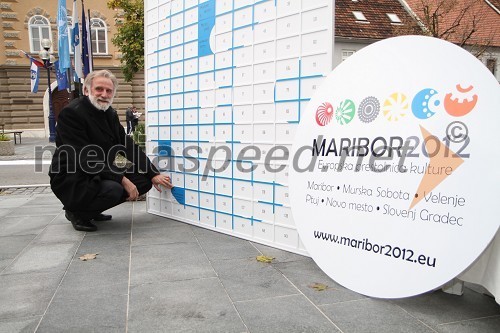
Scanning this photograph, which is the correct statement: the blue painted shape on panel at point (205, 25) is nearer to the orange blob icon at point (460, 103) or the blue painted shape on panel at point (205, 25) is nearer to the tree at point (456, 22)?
the orange blob icon at point (460, 103)

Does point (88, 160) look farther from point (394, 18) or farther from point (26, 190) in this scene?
point (394, 18)

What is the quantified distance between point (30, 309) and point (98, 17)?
24.9 metres

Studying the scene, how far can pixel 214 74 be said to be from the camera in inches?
164

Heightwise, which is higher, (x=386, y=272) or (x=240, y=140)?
(x=240, y=140)

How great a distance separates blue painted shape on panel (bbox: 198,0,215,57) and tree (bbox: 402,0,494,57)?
1259 cm

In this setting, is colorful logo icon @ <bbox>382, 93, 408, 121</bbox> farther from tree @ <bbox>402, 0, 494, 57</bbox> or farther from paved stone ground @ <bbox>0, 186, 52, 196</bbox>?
tree @ <bbox>402, 0, 494, 57</bbox>

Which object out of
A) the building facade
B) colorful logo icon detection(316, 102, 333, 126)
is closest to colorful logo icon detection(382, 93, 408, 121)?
colorful logo icon detection(316, 102, 333, 126)

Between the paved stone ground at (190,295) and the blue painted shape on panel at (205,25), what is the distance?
6.64ft

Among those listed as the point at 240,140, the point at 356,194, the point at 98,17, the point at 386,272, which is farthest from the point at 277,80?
the point at 98,17

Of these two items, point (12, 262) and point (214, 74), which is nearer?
point (12, 262)

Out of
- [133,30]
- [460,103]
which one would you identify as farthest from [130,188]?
[133,30]

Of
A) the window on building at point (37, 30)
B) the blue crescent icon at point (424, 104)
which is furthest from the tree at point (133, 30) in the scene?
the blue crescent icon at point (424, 104)

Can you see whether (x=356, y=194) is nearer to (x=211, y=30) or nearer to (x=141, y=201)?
(x=211, y=30)

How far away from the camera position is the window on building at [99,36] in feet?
79.5
